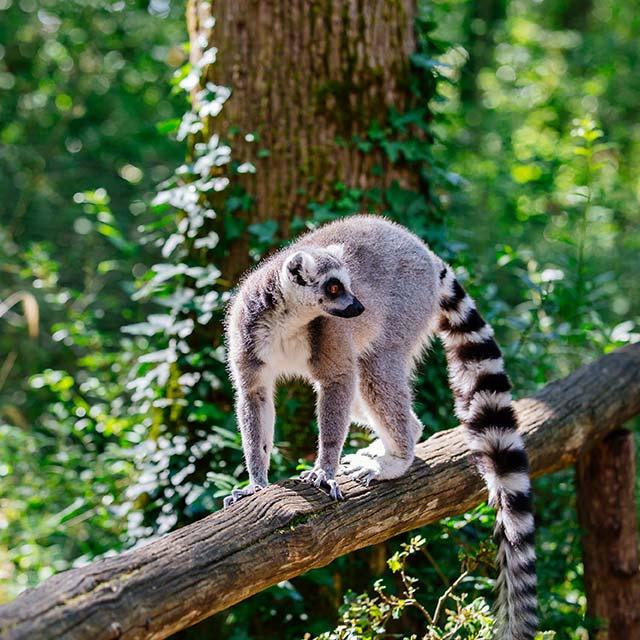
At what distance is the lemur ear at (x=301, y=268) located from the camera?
3.68 metres

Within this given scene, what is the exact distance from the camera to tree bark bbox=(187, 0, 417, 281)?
515 cm

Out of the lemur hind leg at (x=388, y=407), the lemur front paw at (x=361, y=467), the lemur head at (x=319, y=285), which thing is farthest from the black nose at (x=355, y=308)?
the lemur front paw at (x=361, y=467)

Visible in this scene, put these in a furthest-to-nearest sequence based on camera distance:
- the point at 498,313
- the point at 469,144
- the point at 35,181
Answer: the point at 469,144
the point at 35,181
the point at 498,313

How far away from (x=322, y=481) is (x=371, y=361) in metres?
0.78

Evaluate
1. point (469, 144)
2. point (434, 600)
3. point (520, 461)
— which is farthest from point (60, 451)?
point (469, 144)

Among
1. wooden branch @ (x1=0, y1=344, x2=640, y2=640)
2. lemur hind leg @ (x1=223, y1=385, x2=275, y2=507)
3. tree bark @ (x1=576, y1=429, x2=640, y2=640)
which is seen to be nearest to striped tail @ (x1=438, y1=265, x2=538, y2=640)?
wooden branch @ (x1=0, y1=344, x2=640, y2=640)

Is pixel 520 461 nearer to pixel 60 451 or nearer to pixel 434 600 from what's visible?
pixel 434 600

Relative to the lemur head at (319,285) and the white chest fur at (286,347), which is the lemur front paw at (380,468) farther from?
the lemur head at (319,285)

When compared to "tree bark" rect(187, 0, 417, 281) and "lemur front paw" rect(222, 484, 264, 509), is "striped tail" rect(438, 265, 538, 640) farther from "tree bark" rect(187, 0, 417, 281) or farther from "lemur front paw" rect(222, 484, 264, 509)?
"tree bark" rect(187, 0, 417, 281)

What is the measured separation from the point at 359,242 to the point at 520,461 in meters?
1.28

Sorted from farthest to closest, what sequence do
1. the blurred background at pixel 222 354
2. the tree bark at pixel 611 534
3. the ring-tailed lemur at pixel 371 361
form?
the tree bark at pixel 611 534 < the blurred background at pixel 222 354 < the ring-tailed lemur at pixel 371 361

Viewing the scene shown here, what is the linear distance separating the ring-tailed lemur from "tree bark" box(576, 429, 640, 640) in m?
1.21

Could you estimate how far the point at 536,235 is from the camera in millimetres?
9367

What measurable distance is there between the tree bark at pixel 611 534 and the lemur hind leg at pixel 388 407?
1.47m
